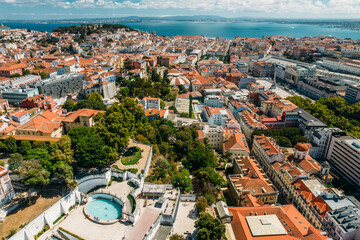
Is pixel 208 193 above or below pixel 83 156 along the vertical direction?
below

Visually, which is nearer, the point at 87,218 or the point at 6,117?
the point at 87,218

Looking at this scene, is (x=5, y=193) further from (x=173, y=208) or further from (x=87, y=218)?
(x=173, y=208)

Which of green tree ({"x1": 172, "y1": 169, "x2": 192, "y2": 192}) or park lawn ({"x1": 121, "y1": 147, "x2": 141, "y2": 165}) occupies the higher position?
park lawn ({"x1": 121, "y1": 147, "x2": 141, "y2": 165})

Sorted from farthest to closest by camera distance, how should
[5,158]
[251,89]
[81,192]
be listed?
[251,89] → [5,158] → [81,192]

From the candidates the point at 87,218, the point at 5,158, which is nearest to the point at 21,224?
the point at 87,218

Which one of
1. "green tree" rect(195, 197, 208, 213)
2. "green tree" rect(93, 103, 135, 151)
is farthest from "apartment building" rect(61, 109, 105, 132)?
"green tree" rect(195, 197, 208, 213)

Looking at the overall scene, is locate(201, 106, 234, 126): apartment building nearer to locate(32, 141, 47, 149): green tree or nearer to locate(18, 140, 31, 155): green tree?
locate(32, 141, 47, 149): green tree
